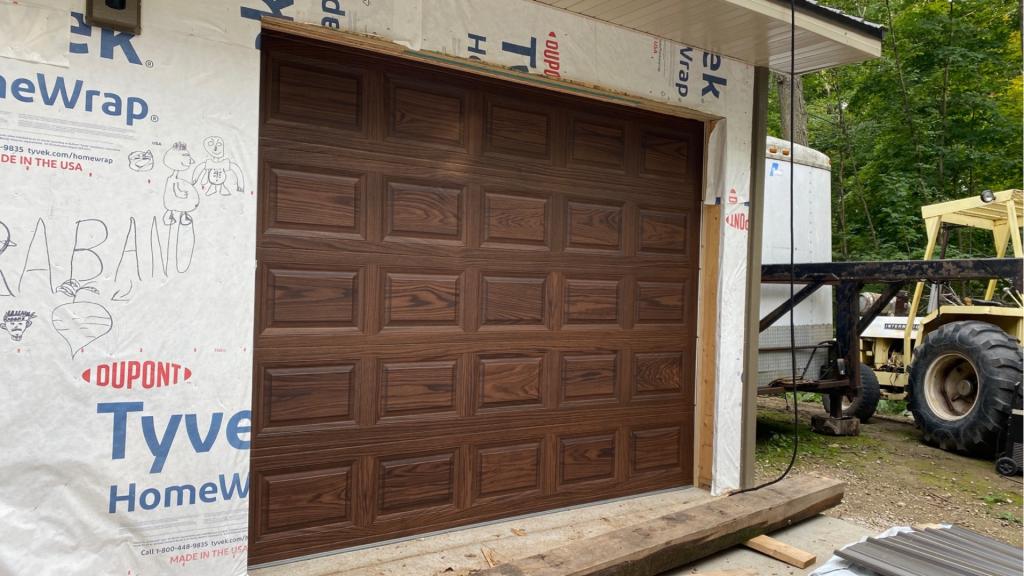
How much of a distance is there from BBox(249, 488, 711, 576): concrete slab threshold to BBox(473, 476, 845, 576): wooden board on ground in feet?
1.51

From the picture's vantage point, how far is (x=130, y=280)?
9.85 feet

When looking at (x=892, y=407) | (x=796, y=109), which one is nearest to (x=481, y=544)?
(x=892, y=407)

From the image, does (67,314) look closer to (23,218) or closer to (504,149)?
(23,218)

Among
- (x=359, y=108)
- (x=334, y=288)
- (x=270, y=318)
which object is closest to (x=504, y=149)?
(x=359, y=108)

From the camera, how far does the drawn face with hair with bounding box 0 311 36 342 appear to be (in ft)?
9.07

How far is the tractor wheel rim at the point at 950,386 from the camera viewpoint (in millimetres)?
6926

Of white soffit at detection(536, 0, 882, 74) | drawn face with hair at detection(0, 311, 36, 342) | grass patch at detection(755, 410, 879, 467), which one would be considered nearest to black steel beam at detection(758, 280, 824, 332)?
grass patch at detection(755, 410, 879, 467)

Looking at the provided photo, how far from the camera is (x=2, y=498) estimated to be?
2.74 metres

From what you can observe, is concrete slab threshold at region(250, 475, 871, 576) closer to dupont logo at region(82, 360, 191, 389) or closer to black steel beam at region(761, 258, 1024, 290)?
dupont logo at region(82, 360, 191, 389)

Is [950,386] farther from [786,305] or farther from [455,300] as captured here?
[455,300]

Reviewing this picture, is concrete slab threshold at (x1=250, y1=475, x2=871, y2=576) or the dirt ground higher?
concrete slab threshold at (x1=250, y1=475, x2=871, y2=576)

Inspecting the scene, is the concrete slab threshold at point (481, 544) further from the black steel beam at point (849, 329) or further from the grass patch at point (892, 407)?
the grass patch at point (892, 407)

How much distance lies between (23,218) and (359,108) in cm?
161

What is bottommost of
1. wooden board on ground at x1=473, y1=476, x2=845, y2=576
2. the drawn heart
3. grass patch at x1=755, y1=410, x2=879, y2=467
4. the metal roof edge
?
grass patch at x1=755, y1=410, x2=879, y2=467
